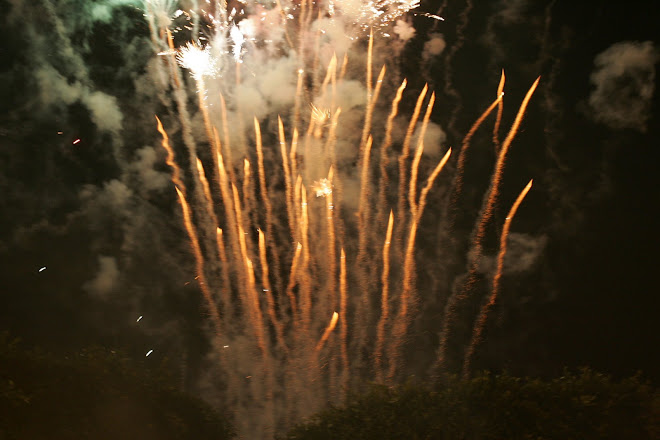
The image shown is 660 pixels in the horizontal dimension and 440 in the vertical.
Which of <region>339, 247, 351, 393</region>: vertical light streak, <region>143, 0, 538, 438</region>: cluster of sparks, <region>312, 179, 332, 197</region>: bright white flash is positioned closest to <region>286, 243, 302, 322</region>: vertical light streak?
<region>143, 0, 538, 438</region>: cluster of sparks

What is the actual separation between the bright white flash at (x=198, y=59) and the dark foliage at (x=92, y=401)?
5017 millimetres

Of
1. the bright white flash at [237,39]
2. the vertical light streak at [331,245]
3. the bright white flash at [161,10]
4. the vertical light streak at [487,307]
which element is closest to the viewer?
the bright white flash at [237,39]

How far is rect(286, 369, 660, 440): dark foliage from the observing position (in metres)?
6.59

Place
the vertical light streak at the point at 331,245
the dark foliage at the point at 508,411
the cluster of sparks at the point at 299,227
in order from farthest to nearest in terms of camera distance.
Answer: the vertical light streak at the point at 331,245 → the cluster of sparks at the point at 299,227 → the dark foliage at the point at 508,411

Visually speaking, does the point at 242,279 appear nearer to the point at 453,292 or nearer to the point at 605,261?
the point at 453,292

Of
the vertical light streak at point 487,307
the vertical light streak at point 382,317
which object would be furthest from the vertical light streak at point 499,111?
the vertical light streak at point 382,317

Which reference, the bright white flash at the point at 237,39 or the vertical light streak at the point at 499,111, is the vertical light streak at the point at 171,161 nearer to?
the bright white flash at the point at 237,39

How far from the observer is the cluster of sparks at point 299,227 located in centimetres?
988

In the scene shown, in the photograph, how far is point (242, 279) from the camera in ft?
37.0

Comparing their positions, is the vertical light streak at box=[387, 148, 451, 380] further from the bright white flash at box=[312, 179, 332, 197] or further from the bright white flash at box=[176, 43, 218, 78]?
the bright white flash at box=[176, 43, 218, 78]

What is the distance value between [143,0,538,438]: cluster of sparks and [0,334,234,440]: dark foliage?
2431 millimetres

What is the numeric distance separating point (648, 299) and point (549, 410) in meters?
6.77

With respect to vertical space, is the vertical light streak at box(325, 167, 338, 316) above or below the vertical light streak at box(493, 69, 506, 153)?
below

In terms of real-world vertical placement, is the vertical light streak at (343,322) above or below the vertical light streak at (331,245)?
below
